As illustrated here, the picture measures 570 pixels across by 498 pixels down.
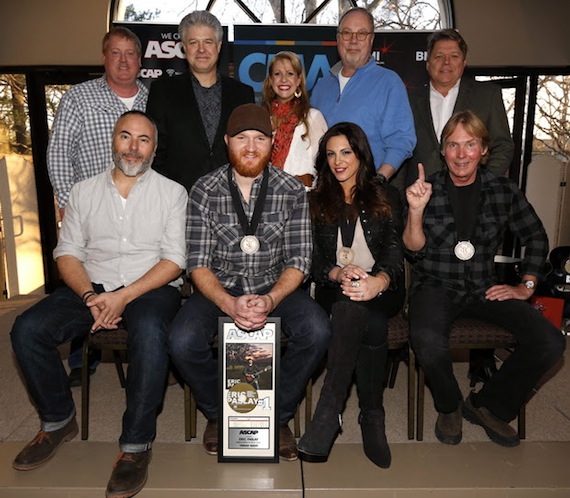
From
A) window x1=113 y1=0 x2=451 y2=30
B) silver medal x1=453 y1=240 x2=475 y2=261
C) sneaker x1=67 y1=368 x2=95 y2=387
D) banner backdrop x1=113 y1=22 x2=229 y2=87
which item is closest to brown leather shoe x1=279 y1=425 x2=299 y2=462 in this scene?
silver medal x1=453 y1=240 x2=475 y2=261

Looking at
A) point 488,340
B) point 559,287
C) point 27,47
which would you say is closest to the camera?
point 488,340

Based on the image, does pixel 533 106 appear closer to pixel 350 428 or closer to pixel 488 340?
pixel 488 340

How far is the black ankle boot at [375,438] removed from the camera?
7.70 ft

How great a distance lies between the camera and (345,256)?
2547 mm

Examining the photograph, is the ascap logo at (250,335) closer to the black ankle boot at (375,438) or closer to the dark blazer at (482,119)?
the black ankle boot at (375,438)

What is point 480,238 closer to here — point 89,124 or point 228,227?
point 228,227

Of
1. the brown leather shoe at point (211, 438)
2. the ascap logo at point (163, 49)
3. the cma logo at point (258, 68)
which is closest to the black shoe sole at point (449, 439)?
the brown leather shoe at point (211, 438)

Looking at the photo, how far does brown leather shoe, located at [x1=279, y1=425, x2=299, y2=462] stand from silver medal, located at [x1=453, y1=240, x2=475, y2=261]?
1132 millimetres

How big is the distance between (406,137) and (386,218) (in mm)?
608

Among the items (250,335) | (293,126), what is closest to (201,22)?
(293,126)

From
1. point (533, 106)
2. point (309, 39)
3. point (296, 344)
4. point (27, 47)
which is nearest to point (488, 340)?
point (296, 344)

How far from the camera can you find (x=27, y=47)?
5.29m

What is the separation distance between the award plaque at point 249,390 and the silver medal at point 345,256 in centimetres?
47

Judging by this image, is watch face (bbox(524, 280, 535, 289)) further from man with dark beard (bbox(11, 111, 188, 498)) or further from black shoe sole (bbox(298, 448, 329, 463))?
man with dark beard (bbox(11, 111, 188, 498))
